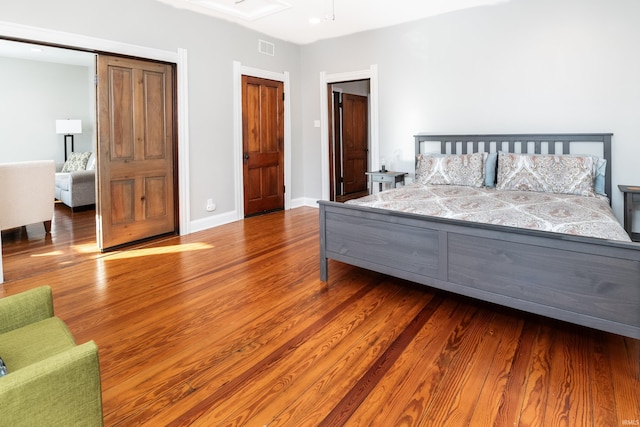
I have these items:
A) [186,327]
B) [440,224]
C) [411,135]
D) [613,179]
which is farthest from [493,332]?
[411,135]

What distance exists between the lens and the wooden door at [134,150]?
3971 mm

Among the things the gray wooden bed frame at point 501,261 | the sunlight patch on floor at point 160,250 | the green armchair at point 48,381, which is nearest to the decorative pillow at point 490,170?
the gray wooden bed frame at point 501,261

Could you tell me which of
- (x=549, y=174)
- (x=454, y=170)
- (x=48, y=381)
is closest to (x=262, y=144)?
(x=454, y=170)

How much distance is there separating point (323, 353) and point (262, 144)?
4.29 m

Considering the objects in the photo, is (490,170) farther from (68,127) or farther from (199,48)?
(68,127)

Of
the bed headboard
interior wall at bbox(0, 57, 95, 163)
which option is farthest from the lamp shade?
the bed headboard

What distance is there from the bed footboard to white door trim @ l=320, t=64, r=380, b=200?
2.81 metres

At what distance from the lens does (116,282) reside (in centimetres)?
321

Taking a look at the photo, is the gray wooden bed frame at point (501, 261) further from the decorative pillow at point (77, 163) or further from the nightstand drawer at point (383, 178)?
the decorative pillow at point (77, 163)

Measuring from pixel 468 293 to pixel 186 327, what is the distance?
179 centimetres

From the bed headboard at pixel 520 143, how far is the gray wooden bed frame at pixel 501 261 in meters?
2.48

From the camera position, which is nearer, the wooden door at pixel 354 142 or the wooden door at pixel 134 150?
the wooden door at pixel 134 150

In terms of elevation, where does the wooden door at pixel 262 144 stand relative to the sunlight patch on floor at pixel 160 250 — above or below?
above

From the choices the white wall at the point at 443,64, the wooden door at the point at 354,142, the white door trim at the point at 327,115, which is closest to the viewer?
the white wall at the point at 443,64
